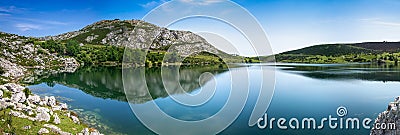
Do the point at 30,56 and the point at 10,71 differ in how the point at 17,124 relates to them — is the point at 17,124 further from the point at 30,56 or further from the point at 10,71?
the point at 30,56

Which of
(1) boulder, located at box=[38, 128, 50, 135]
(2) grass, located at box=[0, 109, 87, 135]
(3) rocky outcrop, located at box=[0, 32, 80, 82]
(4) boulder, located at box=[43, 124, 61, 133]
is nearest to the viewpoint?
(2) grass, located at box=[0, 109, 87, 135]

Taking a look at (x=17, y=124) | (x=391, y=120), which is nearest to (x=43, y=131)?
(x=17, y=124)

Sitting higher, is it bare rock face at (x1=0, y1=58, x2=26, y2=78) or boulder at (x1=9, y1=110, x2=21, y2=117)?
bare rock face at (x1=0, y1=58, x2=26, y2=78)

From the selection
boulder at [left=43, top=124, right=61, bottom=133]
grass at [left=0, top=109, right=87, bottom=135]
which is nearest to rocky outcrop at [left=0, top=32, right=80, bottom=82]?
grass at [left=0, top=109, right=87, bottom=135]

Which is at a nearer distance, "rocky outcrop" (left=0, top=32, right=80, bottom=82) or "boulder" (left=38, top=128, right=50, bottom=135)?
"boulder" (left=38, top=128, right=50, bottom=135)

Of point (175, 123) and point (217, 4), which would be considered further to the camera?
point (175, 123)

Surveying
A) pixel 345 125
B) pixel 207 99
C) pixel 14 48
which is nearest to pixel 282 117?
pixel 345 125

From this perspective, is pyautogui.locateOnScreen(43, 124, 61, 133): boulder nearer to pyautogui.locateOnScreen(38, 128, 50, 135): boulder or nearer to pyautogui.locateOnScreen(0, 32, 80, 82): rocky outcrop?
pyautogui.locateOnScreen(38, 128, 50, 135): boulder

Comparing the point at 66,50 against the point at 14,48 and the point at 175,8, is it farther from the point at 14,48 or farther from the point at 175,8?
the point at 175,8

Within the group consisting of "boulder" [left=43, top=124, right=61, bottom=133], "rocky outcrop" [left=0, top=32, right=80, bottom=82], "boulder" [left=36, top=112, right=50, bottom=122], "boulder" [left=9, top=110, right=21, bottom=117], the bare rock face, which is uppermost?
"rocky outcrop" [left=0, top=32, right=80, bottom=82]

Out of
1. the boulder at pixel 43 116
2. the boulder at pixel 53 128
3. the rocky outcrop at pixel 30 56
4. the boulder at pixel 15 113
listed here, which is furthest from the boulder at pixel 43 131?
the rocky outcrop at pixel 30 56

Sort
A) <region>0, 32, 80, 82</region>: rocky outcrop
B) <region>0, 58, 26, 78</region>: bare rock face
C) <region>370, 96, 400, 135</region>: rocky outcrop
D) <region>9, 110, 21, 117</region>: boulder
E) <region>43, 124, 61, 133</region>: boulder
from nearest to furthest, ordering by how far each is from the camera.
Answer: <region>370, 96, 400, 135</region>: rocky outcrop < <region>43, 124, 61, 133</region>: boulder < <region>9, 110, 21, 117</region>: boulder < <region>0, 58, 26, 78</region>: bare rock face < <region>0, 32, 80, 82</region>: rocky outcrop

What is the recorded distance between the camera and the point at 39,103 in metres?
21.8

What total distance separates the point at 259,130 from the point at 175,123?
7.25 m
